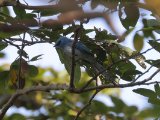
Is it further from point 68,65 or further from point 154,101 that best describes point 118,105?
point 154,101

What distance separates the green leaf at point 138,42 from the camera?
3.19 m

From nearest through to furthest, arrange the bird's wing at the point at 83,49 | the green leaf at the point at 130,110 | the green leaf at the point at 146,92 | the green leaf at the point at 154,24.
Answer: the green leaf at the point at 154,24 < the green leaf at the point at 146,92 < the bird's wing at the point at 83,49 < the green leaf at the point at 130,110

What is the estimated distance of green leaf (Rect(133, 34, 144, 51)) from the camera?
10.5ft

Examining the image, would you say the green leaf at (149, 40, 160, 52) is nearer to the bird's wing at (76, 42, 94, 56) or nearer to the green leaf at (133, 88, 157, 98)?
the green leaf at (133, 88, 157, 98)

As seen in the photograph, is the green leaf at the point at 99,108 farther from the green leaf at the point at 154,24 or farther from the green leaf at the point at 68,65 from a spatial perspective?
the green leaf at the point at 154,24

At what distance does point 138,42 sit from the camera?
3244mm

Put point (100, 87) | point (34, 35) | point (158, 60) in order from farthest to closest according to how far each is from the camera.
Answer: point (34, 35)
point (158, 60)
point (100, 87)

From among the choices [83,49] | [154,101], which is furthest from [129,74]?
[83,49]

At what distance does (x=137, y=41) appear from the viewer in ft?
10.8

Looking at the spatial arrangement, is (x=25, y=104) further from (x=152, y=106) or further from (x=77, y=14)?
(x=77, y=14)

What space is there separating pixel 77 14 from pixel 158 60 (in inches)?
66.3

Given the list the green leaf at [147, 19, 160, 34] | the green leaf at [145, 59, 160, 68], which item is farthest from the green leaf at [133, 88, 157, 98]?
the green leaf at [147, 19, 160, 34]

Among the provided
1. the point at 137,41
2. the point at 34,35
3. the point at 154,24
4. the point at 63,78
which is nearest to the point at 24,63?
the point at 34,35

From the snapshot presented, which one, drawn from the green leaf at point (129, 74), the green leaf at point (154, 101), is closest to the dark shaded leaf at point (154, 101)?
the green leaf at point (154, 101)
